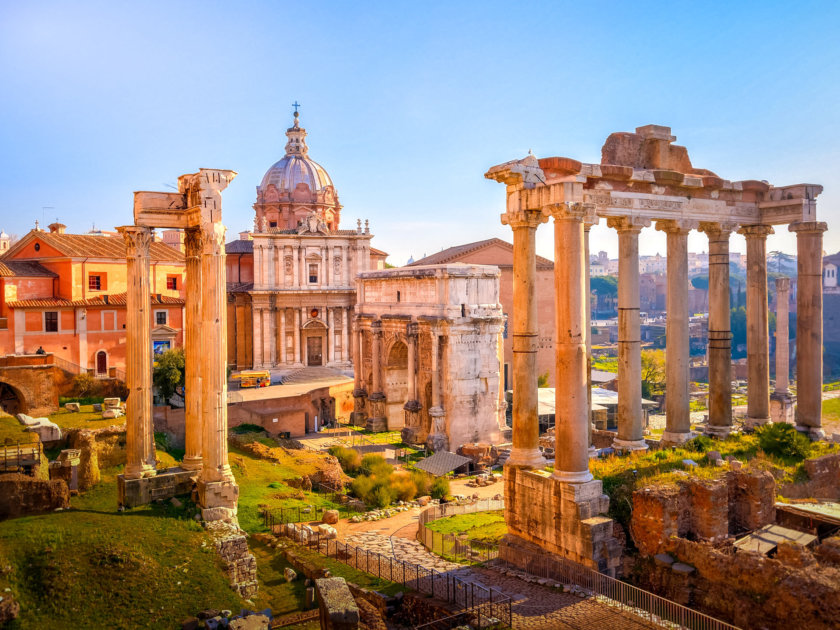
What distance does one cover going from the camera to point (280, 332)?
47125mm

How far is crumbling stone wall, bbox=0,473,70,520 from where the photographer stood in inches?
541

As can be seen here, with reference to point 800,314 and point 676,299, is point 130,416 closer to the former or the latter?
point 676,299

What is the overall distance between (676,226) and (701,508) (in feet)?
21.2

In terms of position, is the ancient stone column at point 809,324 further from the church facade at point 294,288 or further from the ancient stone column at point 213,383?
the church facade at point 294,288

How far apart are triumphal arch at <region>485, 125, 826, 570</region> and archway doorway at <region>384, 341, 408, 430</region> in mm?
22538

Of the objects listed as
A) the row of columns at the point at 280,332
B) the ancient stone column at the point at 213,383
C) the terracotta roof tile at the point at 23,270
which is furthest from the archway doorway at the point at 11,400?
the row of columns at the point at 280,332

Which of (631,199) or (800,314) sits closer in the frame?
(631,199)

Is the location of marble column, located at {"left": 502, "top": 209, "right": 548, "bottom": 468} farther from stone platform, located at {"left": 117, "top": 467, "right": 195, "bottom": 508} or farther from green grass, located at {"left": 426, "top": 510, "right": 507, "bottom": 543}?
stone platform, located at {"left": 117, "top": 467, "right": 195, "bottom": 508}

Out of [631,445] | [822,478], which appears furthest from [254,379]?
Result: [822,478]

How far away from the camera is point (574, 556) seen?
42.0ft

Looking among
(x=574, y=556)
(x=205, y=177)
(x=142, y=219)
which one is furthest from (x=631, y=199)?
(x=142, y=219)

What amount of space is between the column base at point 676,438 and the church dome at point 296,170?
39639 millimetres

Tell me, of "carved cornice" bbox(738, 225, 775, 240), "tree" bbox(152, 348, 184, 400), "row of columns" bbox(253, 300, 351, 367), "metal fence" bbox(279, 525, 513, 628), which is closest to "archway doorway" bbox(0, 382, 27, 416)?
"tree" bbox(152, 348, 184, 400)

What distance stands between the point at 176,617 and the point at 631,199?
11.8 m
